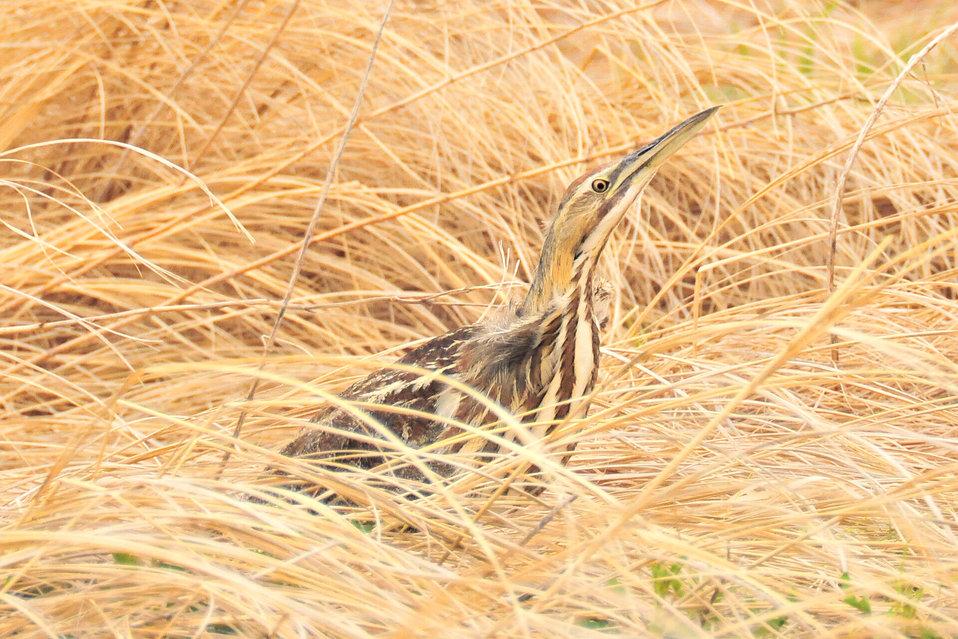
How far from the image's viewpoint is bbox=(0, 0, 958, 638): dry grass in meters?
1.64

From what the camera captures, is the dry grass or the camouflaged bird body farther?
the camouflaged bird body

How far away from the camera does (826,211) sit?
11.9 ft

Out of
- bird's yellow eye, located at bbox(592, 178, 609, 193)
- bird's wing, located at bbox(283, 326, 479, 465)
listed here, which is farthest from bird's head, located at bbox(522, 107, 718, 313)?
bird's wing, located at bbox(283, 326, 479, 465)

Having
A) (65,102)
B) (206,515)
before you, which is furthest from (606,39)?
(206,515)

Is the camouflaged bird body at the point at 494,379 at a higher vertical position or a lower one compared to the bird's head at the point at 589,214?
lower

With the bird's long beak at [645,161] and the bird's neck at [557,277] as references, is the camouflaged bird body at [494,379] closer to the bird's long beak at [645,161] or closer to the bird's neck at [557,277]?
the bird's neck at [557,277]

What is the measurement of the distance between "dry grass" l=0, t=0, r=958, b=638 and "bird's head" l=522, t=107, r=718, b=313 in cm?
18

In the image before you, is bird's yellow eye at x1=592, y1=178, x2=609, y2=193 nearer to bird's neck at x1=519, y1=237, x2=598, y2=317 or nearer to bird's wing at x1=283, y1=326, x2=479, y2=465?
bird's neck at x1=519, y1=237, x2=598, y2=317

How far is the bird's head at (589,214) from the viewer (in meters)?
2.18

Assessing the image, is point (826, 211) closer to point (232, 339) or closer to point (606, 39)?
point (606, 39)

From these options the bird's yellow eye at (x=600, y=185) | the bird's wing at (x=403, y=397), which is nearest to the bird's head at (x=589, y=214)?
the bird's yellow eye at (x=600, y=185)

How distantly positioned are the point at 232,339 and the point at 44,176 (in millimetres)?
817

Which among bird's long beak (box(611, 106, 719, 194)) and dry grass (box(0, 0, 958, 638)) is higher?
bird's long beak (box(611, 106, 719, 194))

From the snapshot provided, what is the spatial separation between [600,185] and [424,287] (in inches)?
55.7
